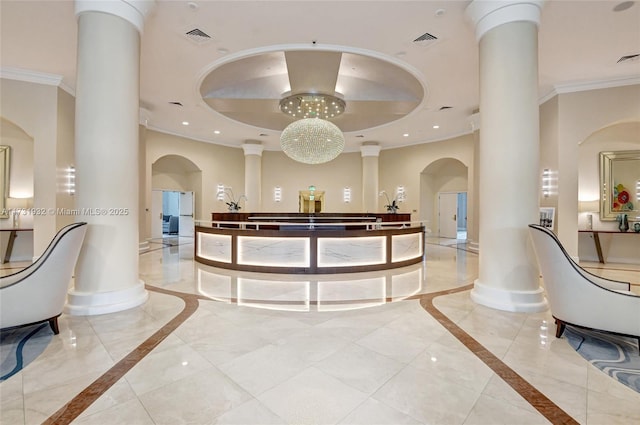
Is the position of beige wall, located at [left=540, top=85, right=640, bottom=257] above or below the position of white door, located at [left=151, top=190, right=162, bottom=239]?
above

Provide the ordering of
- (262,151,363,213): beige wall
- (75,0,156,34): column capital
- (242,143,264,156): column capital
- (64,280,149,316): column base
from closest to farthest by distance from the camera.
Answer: (64,280,149,316): column base < (75,0,156,34): column capital < (242,143,264,156): column capital < (262,151,363,213): beige wall

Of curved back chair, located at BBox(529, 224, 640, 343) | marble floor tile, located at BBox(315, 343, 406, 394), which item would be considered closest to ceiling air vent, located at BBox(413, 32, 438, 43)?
curved back chair, located at BBox(529, 224, 640, 343)

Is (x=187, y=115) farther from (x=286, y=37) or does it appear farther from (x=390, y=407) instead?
(x=390, y=407)

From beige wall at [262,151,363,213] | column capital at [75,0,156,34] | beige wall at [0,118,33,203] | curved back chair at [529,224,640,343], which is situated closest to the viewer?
curved back chair at [529,224,640,343]

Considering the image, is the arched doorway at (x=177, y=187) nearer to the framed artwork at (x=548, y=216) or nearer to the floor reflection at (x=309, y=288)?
the floor reflection at (x=309, y=288)

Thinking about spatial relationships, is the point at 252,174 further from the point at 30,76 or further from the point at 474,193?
the point at 474,193

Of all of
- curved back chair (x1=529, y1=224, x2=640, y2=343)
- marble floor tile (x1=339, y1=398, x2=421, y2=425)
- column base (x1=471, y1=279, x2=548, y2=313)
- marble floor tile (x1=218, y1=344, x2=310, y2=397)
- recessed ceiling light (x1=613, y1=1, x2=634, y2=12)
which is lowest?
marble floor tile (x1=339, y1=398, x2=421, y2=425)

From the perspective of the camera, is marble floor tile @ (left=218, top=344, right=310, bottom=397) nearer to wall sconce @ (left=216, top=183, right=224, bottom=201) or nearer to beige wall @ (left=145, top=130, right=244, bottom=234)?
beige wall @ (left=145, top=130, right=244, bottom=234)

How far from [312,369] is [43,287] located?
263cm

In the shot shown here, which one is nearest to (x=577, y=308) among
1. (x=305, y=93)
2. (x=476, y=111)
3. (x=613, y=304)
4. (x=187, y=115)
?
(x=613, y=304)

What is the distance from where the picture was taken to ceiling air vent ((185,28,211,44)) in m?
5.09

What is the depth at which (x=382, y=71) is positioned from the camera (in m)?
7.16

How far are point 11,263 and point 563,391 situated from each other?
391 inches

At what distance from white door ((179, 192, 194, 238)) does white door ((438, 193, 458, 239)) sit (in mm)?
11145
